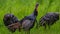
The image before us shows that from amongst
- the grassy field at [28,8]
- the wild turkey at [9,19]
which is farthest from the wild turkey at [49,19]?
the wild turkey at [9,19]

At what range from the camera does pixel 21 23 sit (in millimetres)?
3533

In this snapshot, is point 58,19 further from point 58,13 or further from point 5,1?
point 5,1

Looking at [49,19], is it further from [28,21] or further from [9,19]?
[9,19]

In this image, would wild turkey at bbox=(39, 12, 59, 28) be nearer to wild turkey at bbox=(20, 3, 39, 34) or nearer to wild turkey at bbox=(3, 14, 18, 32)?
wild turkey at bbox=(20, 3, 39, 34)

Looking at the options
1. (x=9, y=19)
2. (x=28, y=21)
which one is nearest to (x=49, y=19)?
(x=28, y=21)

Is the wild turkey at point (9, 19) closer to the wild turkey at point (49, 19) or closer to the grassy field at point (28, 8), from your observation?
the grassy field at point (28, 8)

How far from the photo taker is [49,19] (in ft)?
11.6

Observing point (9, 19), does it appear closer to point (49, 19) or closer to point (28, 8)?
point (28, 8)

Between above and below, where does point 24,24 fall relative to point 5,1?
below

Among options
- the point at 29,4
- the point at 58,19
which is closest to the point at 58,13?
the point at 58,19

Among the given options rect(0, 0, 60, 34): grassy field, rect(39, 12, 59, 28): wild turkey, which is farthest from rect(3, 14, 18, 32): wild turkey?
rect(39, 12, 59, 28): wild turkey

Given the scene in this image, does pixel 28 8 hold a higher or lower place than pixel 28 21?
higher

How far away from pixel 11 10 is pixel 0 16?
0.38ft

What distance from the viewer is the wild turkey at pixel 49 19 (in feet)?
11.6
